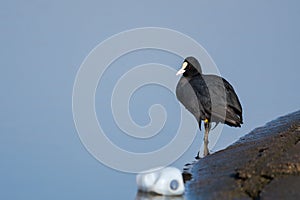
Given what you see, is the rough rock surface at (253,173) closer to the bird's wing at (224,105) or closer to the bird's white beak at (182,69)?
the bird's wing at (224,105)

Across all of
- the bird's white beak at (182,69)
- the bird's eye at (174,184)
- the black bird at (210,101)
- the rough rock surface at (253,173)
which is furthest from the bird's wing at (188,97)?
the bird's eye at (174,184)

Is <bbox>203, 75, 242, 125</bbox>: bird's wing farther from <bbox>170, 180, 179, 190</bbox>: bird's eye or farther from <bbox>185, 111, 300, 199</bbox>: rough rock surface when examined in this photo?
<bbox>170, 180, 179, 190</bbox>: bird's eye

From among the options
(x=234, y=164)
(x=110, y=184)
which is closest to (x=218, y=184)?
(x=234, y=164)

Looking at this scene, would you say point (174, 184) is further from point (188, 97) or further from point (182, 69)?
point (182, 69)

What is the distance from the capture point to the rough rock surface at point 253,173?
8.05ft

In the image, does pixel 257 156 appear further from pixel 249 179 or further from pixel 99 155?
pixel 99 155

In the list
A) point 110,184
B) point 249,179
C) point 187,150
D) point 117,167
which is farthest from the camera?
point 187,150

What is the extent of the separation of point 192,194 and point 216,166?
2.37 feet

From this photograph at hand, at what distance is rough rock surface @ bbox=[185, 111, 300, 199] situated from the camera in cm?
246

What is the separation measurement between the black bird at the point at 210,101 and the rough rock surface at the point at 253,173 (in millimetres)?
1948

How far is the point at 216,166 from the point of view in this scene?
3.47m

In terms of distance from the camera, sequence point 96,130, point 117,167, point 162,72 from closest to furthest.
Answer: point 117,167
point 96,130
point 162,72

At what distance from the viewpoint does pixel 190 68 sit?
22.6 feet

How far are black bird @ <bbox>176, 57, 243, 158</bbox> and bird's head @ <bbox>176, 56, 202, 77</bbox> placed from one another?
305mm
